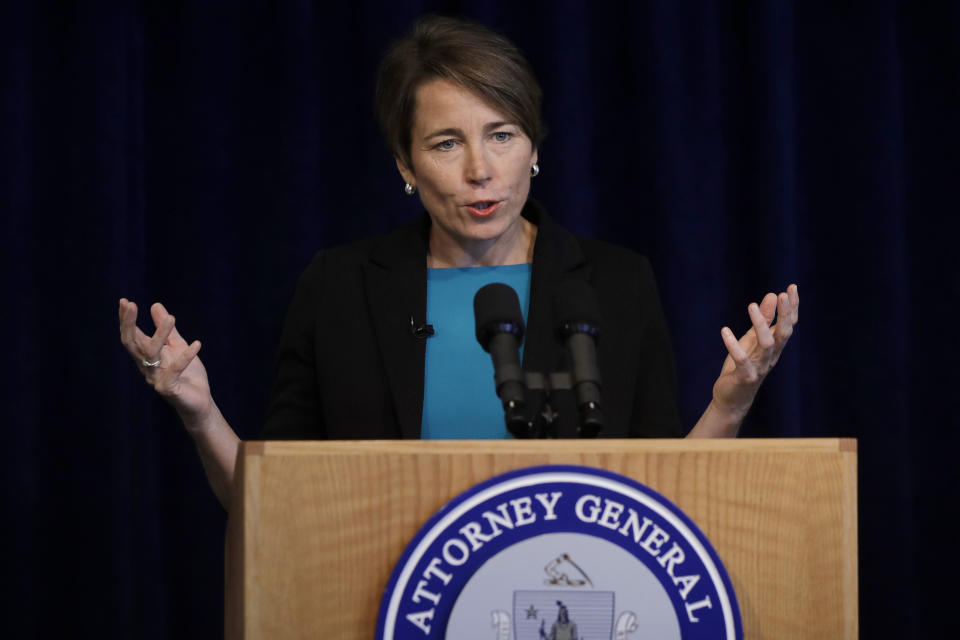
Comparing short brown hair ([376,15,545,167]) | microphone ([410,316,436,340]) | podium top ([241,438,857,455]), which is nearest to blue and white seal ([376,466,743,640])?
podium top ([241,438,857,455])

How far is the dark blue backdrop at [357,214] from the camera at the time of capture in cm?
260

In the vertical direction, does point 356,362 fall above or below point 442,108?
below

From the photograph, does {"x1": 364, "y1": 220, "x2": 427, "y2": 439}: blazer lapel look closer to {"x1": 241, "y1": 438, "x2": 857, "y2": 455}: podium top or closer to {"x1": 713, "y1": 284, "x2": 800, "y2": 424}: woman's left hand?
{"x1": 713, "y1": 284, "x2": 800, "y2": 424}: woman's left hand

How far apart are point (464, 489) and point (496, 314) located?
0.67 feet

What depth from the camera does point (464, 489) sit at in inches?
39.7

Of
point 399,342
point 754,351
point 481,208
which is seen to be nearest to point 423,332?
point 399,342

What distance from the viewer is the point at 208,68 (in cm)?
270

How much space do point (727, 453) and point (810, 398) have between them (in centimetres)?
177

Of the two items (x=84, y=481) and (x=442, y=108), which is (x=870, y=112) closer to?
(x=442, y=108)

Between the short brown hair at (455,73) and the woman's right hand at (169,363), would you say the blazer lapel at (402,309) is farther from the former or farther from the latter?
the woman's right hand at (169,363)

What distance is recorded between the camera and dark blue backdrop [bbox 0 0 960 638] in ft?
8.54

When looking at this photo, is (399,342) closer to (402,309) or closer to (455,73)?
(402,309)

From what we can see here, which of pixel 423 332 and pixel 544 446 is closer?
pixel 544 446

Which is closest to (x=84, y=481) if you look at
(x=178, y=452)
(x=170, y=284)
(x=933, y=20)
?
(x=178, y=452)
